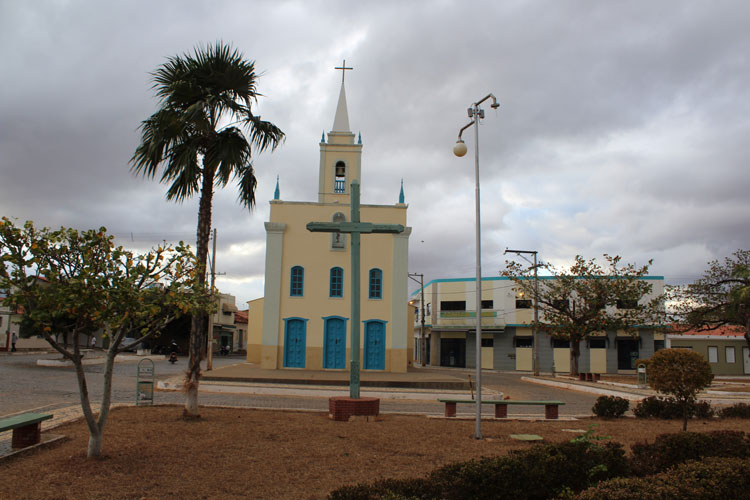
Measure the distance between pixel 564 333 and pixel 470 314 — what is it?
49.7 ft

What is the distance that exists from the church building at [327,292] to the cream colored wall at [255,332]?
22.4 feet

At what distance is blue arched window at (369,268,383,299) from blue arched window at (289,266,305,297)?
10.4 ft

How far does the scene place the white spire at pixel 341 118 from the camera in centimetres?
2823

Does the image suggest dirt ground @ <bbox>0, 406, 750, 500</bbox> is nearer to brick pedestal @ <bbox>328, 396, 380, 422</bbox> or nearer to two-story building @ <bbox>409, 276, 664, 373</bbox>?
brick pedestal @ <bbox>328, 396, 380, 422</bbox>

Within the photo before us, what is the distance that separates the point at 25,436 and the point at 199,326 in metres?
3.51

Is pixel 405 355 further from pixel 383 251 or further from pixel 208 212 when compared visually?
pixel 208 212

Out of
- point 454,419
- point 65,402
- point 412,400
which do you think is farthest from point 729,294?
point 65,402

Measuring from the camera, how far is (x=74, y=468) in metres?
6.88

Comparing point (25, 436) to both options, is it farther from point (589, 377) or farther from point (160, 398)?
point (589, 377)

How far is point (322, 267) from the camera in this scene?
26.0m

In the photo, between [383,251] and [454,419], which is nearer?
[454,419]

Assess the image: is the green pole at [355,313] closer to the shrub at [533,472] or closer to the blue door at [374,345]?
the shrub at [533,472]

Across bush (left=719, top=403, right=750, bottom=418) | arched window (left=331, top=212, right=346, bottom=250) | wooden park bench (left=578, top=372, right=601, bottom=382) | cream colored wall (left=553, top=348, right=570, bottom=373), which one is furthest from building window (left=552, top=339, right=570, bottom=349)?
bush (left=719, top=403, right=750, bottom=418)

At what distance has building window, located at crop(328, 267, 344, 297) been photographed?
85.1ft
